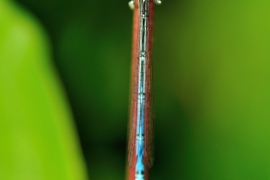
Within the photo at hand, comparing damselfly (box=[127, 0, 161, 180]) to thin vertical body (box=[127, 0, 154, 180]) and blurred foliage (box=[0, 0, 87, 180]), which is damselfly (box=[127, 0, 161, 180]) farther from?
blurred foliage (box=[0, 0, 87, 180])

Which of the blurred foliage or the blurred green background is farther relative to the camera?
the blurred green background

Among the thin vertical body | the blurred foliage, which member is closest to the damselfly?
the thin vertical body

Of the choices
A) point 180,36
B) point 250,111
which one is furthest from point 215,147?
point 180,36

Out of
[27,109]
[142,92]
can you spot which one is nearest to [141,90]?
[142,92]

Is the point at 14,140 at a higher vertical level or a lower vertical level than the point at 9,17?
lower

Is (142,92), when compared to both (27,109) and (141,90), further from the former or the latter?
(27,109)

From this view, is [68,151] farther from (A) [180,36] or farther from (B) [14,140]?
(A) [180,36]
